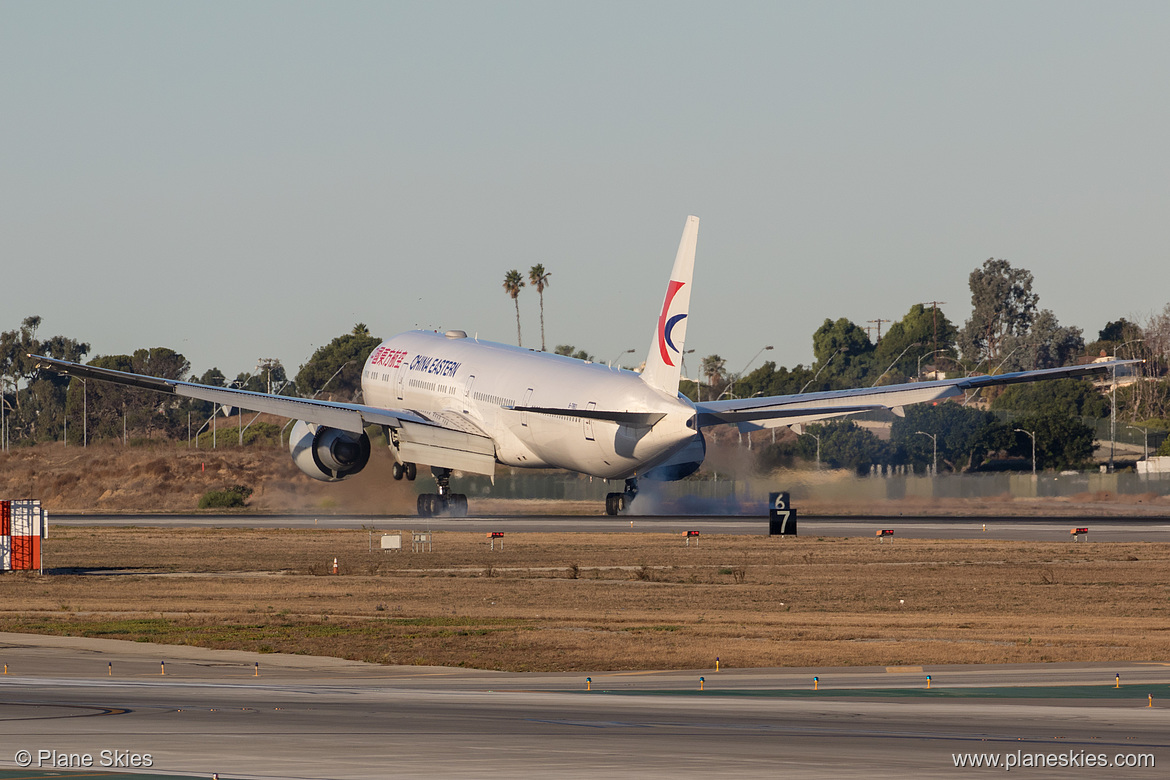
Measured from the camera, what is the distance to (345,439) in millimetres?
67375

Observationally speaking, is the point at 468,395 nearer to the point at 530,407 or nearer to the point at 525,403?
the point at 525,403

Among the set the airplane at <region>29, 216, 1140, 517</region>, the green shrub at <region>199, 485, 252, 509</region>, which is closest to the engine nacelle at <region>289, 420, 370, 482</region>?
the airplane at <region>29, 216, 1140, 517</region>

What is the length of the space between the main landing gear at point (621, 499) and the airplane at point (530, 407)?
6 cm

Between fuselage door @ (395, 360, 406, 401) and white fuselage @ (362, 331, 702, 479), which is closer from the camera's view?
white fuselage @ (362, 331, 702, 479)

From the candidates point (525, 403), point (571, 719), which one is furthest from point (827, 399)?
point (571, 719)

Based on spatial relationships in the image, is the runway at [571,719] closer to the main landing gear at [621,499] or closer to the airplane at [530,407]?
the airplane at [530,407]

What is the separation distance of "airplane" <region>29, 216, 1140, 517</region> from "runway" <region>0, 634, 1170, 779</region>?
3419cm

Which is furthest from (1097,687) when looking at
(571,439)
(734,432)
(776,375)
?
(776,375)

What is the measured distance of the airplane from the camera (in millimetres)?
Result: 55438

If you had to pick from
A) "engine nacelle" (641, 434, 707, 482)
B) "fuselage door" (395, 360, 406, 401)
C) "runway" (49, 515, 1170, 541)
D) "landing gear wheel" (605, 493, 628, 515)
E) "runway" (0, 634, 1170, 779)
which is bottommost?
"runway" (0, 634, 1170, 779)

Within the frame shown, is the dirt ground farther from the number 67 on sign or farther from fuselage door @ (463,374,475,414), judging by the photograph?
the number 67 on sign

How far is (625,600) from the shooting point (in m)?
32.9

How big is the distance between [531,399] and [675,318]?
961cm

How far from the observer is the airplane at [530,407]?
2183 inches
